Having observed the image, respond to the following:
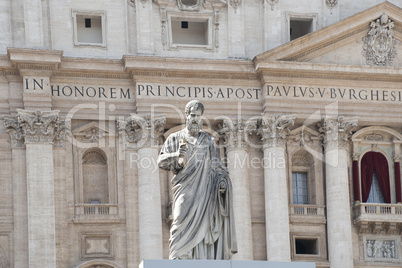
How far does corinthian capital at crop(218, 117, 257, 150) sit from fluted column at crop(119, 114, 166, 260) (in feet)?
7.08

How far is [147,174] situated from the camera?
35.8 metres

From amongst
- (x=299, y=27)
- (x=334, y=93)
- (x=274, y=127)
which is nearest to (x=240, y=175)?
(x=274, y=127)

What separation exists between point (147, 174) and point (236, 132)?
341 centimetres

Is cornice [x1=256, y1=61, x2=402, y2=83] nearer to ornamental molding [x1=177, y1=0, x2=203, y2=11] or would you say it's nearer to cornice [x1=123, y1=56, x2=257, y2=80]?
cornice [x1=123, y1=56, x2=257, y2=80]

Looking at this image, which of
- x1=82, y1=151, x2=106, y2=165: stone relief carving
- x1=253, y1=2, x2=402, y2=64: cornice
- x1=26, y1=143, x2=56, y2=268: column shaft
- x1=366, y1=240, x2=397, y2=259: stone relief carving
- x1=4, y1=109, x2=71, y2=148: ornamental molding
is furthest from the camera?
x1=366, y1=240, x2=397, y2=259: stone relief carving

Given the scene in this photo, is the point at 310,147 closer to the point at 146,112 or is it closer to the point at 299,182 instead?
the point at 299,182

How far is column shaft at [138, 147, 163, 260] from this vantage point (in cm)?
3531

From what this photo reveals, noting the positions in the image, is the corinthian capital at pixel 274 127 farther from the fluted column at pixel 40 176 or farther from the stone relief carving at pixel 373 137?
the fluted column at pixel 40 176

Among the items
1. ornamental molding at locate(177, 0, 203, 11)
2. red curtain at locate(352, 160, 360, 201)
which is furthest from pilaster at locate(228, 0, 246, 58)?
red curtain at locate(352, 160, 360, 201)

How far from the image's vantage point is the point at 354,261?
123 ft

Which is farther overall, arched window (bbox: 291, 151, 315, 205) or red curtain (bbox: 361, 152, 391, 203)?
red curtain (bbox: 361, 152, 391, 203)

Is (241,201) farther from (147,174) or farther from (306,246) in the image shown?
(147,174)

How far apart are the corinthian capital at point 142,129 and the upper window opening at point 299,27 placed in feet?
20.7

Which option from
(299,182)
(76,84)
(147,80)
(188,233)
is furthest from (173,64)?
(188,233)
